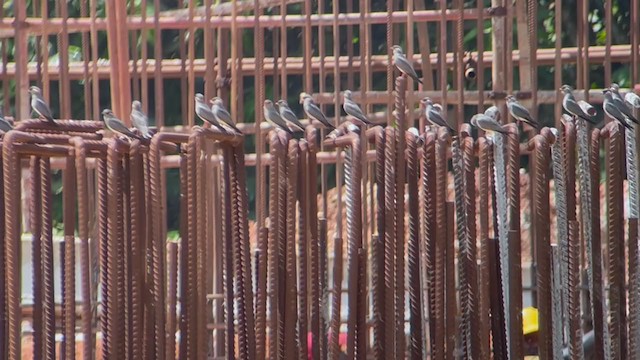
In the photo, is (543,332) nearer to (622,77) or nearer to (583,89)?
(583,89)

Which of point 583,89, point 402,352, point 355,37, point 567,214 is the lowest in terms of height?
point 402,352

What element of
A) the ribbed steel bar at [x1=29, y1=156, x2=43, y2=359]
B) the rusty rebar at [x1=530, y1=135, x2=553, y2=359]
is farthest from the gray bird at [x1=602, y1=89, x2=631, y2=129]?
the ribbed steel bar at [x1=29, y1=156, x2=43, y2=359]

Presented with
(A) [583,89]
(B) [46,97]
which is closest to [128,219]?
(B) [46,97]

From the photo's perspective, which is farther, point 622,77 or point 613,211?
point 622,77

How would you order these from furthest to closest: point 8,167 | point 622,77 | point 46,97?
point 622,77
point 46,97
point 8,167

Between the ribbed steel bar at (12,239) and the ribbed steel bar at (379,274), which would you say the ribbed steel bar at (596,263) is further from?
the ribbed steel bar at (12,239)

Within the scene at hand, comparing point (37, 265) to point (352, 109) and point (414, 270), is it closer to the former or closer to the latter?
point (414, 270)

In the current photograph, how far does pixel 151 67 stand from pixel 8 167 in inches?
133

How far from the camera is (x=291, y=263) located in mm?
4188

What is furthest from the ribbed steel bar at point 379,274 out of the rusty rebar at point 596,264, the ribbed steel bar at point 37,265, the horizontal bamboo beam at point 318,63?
the horizontal bamboo beam at point 318,63

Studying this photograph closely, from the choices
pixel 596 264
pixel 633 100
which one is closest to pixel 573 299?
pixel 596 264

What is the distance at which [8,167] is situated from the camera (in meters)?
4.03

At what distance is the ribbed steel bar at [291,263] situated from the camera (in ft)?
13.6

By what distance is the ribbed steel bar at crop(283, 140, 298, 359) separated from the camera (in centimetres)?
416
